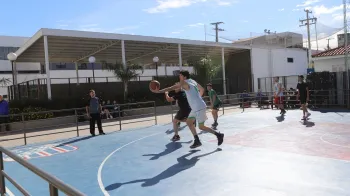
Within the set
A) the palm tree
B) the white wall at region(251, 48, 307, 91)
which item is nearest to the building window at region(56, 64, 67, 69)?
the palm tree

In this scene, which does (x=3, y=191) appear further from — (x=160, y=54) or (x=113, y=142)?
(x=160, y=54)

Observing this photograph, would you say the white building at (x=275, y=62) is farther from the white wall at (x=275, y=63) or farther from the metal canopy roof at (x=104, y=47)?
the metal canopy roof at (x=104, y=47)

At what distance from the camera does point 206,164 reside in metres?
6.58

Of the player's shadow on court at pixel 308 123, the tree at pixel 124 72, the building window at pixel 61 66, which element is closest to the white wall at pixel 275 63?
the tree at pixel 124 72

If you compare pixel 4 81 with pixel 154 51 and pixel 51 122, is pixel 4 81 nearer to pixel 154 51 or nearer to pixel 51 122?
pixel 154 51

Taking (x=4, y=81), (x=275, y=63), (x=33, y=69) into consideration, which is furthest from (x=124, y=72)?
(x=33, y=69)

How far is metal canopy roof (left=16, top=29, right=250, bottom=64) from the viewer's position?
67.3 ft

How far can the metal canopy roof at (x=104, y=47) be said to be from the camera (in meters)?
20.5

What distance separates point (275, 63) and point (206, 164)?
27.8m

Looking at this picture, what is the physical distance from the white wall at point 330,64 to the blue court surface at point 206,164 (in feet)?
48.7

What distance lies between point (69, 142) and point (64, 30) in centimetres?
1043

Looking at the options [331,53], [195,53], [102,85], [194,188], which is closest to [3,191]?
[194,188]

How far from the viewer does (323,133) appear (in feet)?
31.1

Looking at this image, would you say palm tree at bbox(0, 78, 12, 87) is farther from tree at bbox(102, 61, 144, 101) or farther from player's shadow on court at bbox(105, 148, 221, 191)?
player's shadow on court at bbox(105, 148, 221, 191)
